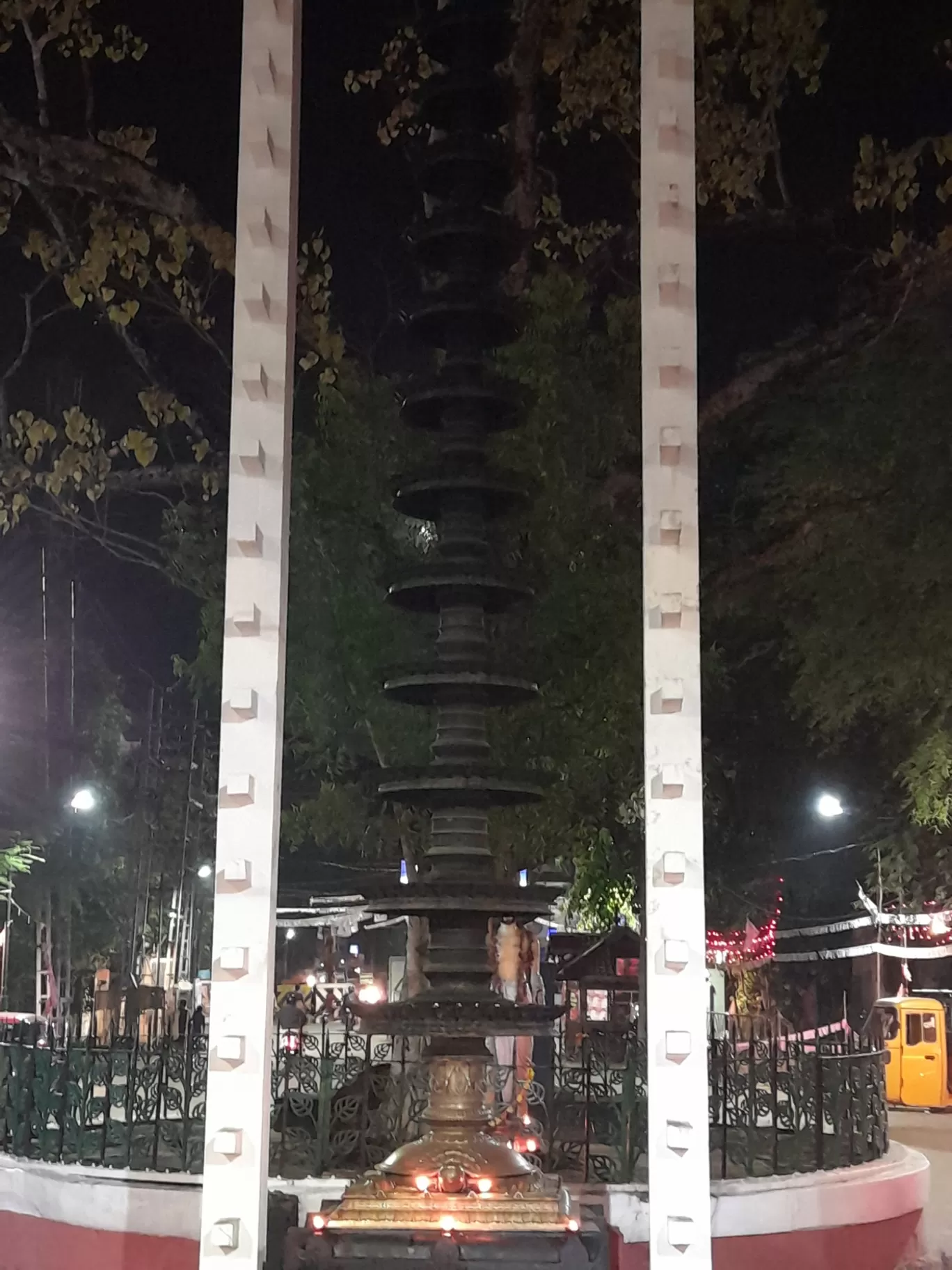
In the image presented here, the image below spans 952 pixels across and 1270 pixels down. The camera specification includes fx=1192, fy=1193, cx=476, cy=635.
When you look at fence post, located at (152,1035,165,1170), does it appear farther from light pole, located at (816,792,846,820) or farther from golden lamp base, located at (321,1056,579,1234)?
light pole, located at (816,792,846,820)

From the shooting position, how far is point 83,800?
6266 mm

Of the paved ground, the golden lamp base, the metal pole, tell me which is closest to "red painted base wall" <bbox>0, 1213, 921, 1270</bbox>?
the paved ground

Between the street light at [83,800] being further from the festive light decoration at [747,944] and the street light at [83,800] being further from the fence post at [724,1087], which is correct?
the festive light decoration at [747,944]

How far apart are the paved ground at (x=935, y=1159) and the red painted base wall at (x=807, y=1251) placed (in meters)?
0.37

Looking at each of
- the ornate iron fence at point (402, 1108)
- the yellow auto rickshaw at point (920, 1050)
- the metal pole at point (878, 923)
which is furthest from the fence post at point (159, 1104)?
the yellow auto rickshaw at point (920, 1050)

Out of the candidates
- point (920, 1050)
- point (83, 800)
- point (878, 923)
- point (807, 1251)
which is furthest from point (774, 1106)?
point (920, 1050)

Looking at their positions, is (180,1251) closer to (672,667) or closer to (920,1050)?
(672,667)

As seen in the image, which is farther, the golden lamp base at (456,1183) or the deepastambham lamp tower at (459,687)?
the golden lamp base at (456,1183)

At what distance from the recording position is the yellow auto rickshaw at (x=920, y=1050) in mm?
10000

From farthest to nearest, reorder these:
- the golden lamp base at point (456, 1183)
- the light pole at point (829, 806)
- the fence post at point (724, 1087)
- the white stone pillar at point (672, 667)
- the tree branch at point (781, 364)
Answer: the light pole at point (829, 806) < the tree branch at point (781, 364) < the fence post at point (724, 1087) < the golden lamp base at point (456, 1183) < the white stone pillar at point (672, 667)

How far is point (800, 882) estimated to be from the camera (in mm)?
7059

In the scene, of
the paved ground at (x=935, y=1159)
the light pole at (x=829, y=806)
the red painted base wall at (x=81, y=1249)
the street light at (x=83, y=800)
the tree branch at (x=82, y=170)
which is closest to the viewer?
the red painted base wall at (x=81, y=1249)

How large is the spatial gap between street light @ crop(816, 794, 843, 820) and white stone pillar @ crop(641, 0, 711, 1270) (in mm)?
3352

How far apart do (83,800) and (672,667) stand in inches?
174
